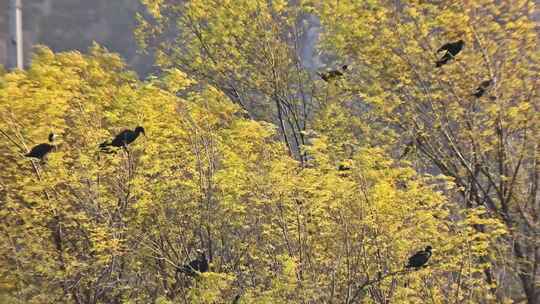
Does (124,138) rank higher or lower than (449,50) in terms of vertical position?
lower

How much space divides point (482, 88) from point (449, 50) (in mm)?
799

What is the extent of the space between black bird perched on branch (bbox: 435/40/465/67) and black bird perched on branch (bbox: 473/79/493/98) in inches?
26.0

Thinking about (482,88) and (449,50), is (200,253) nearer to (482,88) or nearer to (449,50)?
(449,50)

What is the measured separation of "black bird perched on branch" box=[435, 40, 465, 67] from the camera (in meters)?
9.08

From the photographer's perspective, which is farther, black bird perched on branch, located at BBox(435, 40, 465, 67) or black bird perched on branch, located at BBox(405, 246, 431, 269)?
black bird perched on branch, located at BBox(435, 40, 465, 67)

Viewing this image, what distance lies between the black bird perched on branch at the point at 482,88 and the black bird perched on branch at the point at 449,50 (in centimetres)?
66

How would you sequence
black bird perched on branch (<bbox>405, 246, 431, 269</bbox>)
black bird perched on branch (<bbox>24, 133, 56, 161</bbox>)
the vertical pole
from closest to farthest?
black bird perched on branch (<bbox>405, 246, 431, 269</bbox>), black bird perched on branch (<bbox>24, 133, 56, 161</bbox>), the vertical pole

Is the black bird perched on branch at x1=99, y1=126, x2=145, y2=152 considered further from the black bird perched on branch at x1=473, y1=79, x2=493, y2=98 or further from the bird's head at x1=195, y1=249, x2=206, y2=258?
the black bird perched on branch at x1=473, y1=79, x2=493, y2=98

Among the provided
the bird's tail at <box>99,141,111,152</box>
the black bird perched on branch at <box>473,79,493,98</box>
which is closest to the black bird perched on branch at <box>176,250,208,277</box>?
the bird's tail at <box>99,141,111,152</box>

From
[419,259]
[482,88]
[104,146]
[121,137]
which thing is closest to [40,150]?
[104,146]

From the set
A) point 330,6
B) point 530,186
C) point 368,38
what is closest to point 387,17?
point 368,38

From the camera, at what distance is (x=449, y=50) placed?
30.7 feet

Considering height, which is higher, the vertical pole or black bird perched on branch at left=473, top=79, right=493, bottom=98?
the vertical pole

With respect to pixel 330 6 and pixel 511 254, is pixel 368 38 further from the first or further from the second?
pixel 511 254
